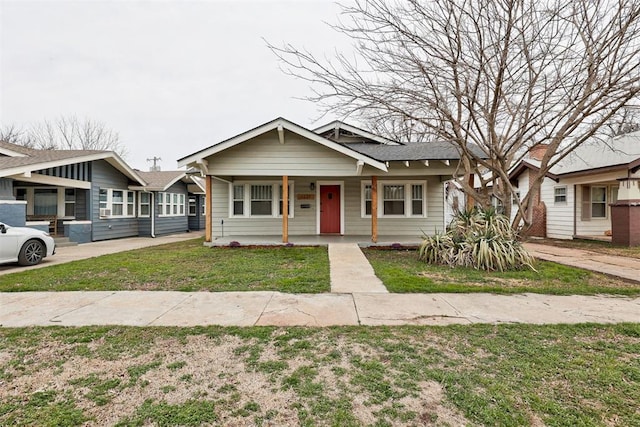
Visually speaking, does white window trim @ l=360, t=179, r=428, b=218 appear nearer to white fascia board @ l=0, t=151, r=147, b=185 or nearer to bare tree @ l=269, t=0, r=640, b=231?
bare tree @ l=269, t=0, r=640, b=231

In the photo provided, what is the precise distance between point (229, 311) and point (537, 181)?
23.8 ft

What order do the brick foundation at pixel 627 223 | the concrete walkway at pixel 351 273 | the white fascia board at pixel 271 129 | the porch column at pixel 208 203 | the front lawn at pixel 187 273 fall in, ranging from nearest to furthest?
the concrete walkway at pixel 351 273 → the front lawn at pixel 187 273 → the white fascia board at pixel 271 129 → the porch column at pixel 208 203 → the brick foundation at pixel 627 223

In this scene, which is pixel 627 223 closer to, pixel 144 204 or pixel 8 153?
pixel 144 204

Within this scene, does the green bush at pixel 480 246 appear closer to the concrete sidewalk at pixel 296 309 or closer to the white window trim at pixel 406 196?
the concrete sidewalk at pixel 296 309

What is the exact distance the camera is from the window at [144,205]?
53.7 ft

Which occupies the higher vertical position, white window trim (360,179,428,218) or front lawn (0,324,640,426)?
white window trim (360,179,428,218)

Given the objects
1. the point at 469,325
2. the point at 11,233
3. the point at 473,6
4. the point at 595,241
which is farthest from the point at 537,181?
the point at 11,233

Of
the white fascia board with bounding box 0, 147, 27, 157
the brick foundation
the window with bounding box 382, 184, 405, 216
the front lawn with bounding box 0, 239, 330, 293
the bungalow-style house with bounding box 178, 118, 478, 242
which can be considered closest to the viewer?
the front lawn with bounding box 0, 239, 330, 293

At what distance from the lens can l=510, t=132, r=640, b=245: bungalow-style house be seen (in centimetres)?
1114

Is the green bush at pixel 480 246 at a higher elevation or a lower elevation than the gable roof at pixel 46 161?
lower

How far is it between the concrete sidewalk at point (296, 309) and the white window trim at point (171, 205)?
12784 millimetres

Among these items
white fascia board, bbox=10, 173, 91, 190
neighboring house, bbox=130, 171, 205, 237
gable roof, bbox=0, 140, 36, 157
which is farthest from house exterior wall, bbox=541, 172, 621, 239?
gable roof, bbox=0, 140, 36, 157

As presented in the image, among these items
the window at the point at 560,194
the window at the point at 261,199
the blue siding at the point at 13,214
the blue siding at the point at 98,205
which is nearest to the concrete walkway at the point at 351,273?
the window at the point at 261,199

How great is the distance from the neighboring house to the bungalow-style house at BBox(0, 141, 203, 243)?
0.16 feet
